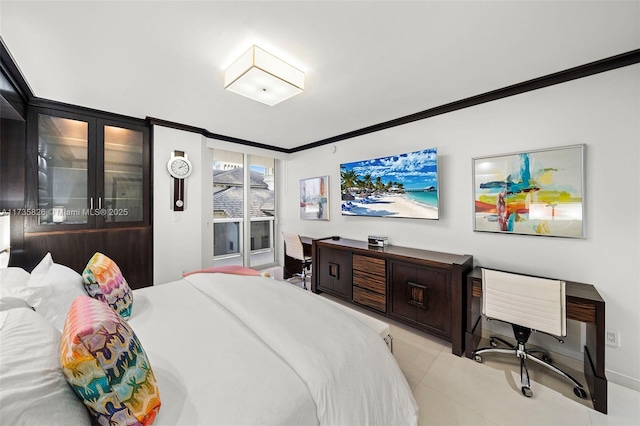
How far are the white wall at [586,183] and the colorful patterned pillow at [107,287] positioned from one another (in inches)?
116

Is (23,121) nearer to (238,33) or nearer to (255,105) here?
(255,105)

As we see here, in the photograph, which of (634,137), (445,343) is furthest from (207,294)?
(634,137)

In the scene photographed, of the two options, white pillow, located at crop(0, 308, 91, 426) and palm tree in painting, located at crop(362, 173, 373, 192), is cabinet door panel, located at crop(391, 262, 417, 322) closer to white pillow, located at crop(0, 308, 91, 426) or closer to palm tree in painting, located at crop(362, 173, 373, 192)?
palm tree in painting, located at crop(362, 173, 373, 192)

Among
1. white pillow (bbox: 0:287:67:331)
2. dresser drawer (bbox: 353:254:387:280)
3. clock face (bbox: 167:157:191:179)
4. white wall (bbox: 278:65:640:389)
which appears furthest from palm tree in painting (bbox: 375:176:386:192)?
white pillow (bbox: 0:287:67:331)

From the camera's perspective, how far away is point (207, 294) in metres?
2.04

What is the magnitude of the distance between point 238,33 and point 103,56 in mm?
1149

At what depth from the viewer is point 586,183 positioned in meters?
2.04

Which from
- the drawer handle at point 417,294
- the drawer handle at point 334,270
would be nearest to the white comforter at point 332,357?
the drawer handle at point 417,294

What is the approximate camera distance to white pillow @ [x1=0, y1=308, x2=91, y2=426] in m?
0.64

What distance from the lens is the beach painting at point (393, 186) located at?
2.87m

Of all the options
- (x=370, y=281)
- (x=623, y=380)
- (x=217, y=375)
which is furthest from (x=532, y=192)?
(x=217, y=375)

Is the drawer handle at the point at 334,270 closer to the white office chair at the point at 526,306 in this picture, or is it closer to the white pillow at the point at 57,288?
the white office chair at the point at 526,306

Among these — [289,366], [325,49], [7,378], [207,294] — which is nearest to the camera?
[7,378]

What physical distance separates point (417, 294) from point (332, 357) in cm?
170
